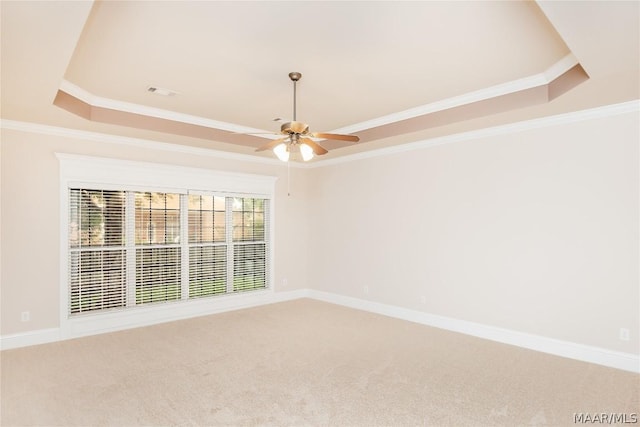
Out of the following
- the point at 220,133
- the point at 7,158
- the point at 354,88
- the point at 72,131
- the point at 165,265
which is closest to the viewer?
the point at 354,88

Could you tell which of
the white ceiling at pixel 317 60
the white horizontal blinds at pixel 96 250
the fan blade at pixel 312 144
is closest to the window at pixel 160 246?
the white horizontal blinds at pixel 96 250

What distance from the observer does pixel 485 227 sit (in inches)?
189

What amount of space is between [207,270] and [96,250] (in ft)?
5.33

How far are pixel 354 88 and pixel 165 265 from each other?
3.73 meters

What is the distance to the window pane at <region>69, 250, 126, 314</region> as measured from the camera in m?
4.83

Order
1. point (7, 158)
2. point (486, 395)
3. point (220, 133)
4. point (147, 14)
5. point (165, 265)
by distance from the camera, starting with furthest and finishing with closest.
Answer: point (165, 265) → point (220, 133) → point (7, 158) → point (486, 395) → point (147, 14)

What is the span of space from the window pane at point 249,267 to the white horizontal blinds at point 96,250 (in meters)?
1.76

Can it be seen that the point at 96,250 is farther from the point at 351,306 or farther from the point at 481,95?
the point at 481,95

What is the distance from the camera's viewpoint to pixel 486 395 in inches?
123

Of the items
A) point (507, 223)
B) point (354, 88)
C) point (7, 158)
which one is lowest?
point (507, 223)

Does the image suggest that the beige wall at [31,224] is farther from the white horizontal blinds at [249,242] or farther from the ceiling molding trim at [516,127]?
the ceiling molding trim at [516,127]

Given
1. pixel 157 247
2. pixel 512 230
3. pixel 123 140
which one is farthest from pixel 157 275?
pixel 512 230

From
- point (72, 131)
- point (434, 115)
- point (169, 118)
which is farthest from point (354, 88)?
point (72, 131)

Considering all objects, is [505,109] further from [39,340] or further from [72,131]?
[39,340]
